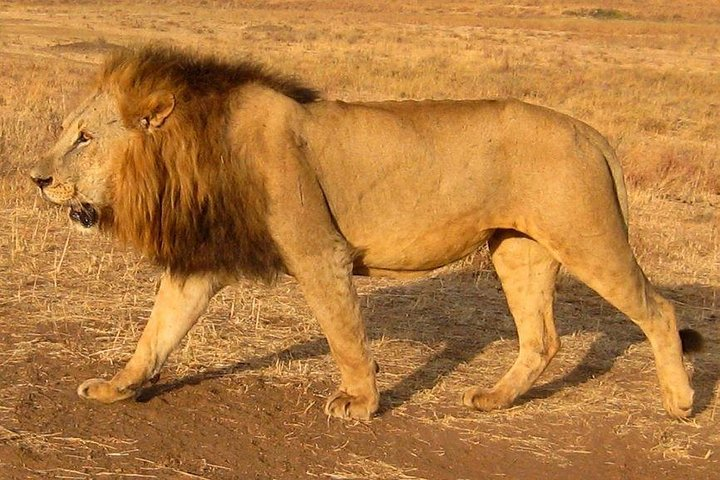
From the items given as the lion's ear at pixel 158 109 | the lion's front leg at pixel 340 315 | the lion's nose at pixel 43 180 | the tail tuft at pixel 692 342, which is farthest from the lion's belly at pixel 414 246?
the lion's nose at pixel 43 180

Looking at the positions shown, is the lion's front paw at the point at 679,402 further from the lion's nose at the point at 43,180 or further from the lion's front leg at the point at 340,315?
the lion's nose at the point at 43,180

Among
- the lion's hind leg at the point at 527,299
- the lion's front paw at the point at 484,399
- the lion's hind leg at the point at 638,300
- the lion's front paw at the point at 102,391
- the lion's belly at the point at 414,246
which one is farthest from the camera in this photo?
the lion's hind leg at the point at 527,299

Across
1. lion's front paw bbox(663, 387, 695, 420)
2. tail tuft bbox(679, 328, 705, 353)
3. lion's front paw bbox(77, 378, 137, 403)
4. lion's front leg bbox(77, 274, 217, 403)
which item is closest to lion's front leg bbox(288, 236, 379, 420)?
lion's front leg bbox(77, 274, 217, 403)

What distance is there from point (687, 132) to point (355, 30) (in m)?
32.3

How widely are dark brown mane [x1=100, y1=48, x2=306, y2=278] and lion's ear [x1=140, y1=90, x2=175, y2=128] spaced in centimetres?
2

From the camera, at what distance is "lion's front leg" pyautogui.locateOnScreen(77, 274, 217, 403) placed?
5.30 meters

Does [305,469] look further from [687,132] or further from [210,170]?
[687,132]

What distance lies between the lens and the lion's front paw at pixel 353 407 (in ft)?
17.5

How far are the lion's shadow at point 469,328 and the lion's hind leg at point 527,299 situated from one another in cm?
21

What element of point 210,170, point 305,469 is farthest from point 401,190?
point 305,469

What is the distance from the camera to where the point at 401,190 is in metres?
5.49

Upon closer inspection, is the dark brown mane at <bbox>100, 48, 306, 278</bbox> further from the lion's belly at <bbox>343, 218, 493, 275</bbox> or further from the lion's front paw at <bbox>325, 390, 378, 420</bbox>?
the lion's front paw at <bbox>325, 390, 378, 420</bbox>

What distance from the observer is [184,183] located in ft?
16.5

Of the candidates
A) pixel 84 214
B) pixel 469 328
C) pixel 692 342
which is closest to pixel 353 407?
pixel 84 214
